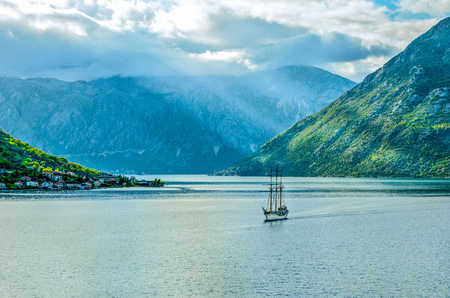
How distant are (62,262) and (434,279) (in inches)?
2472

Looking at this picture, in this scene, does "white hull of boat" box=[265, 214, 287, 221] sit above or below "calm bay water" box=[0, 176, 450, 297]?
above

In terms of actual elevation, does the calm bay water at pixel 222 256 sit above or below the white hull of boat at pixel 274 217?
below

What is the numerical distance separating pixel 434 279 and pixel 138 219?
103858 mm

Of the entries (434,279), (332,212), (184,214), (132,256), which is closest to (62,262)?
(132,256)

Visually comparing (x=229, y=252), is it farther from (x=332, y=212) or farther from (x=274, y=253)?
(x=332, y=212)

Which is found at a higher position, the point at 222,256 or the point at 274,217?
the point at 274,217

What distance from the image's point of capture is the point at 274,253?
104 m

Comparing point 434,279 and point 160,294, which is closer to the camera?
point 160,294

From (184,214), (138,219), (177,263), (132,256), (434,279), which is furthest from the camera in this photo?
(184,214)

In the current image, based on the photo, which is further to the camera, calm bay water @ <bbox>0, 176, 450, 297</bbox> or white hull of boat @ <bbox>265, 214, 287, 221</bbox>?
white hull of boat @ <bbox>265, 214, 287, 221</bbox>

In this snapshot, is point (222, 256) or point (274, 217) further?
point (274, 217)

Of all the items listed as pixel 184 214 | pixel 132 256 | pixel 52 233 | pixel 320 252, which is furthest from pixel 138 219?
pixel 320 252

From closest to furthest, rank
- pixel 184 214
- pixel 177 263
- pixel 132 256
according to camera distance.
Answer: pixel 177 263 → pixel 132 256 → pixel 184 214

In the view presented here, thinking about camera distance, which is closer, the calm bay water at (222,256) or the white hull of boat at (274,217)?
the calm bay water at (222,256)
